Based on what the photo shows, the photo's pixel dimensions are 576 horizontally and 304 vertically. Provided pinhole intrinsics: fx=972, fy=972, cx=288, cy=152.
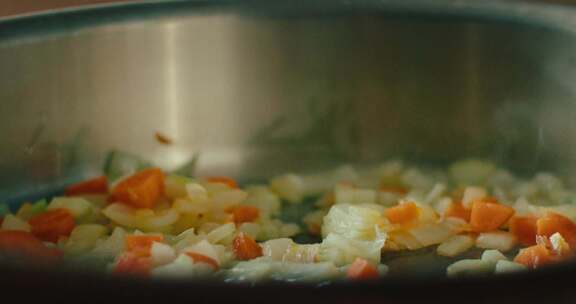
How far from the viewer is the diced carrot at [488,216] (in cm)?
114

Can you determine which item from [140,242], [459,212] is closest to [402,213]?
[459,212]

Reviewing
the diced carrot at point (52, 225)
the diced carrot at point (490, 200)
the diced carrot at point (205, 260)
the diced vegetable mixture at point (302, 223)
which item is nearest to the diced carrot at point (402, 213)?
the diced vegetable mixture at point (302, 223)

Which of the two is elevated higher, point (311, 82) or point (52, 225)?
point (311, 82)

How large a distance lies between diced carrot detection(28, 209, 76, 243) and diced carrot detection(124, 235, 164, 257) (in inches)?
4.5

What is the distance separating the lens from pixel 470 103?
4.50ft

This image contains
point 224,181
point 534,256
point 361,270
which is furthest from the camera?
point 224,181

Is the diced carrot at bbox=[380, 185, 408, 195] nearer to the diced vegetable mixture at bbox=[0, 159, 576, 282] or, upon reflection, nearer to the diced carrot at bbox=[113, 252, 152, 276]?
the diced vegetable mixture at bbox=[0, 159, 576, 282]

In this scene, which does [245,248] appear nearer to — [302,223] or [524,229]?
[302,223]

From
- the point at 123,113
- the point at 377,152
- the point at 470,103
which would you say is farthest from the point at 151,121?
the point at 470,103

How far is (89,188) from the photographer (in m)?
1.28

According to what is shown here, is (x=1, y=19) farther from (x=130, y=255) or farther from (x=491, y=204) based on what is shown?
(x=491, y=204)

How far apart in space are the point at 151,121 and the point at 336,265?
0.46 m

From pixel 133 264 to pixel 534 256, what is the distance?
16.7 inches

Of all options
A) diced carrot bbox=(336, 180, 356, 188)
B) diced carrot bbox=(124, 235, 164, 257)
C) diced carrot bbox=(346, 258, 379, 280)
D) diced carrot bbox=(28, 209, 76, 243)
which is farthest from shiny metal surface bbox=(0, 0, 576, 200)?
diced carrot bbox=(346, 258, 379, 280)
